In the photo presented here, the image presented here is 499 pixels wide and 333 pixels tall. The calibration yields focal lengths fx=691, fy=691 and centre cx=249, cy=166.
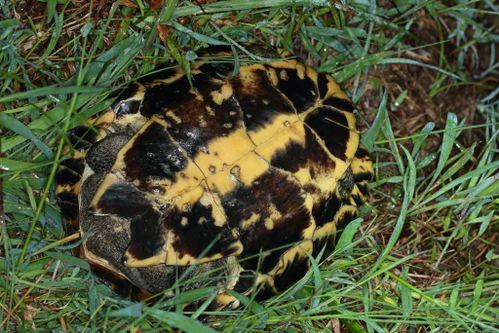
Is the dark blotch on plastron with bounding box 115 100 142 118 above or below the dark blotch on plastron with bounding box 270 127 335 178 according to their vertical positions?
above

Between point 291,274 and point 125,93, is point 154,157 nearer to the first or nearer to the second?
point 125,93

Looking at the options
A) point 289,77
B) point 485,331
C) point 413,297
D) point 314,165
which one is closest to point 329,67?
point 289,77

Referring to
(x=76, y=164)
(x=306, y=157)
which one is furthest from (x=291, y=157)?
(x=76, y=164)

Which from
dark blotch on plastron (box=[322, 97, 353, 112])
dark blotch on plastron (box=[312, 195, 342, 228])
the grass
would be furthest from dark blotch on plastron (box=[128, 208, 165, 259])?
dark blotch on plastron (box=[322, 97, 353, 112])

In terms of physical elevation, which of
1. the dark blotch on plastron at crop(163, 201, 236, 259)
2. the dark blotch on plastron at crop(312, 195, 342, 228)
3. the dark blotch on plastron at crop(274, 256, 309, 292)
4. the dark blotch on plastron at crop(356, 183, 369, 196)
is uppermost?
the dark blotch on plastron at crop(163, 201, 236, 259)

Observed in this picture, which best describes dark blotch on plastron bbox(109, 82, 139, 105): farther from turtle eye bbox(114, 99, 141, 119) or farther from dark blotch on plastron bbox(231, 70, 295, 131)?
dark blotch on plastron bbox(231, 70, 295, 131)

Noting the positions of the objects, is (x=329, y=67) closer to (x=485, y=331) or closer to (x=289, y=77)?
(x=289, y=77)
